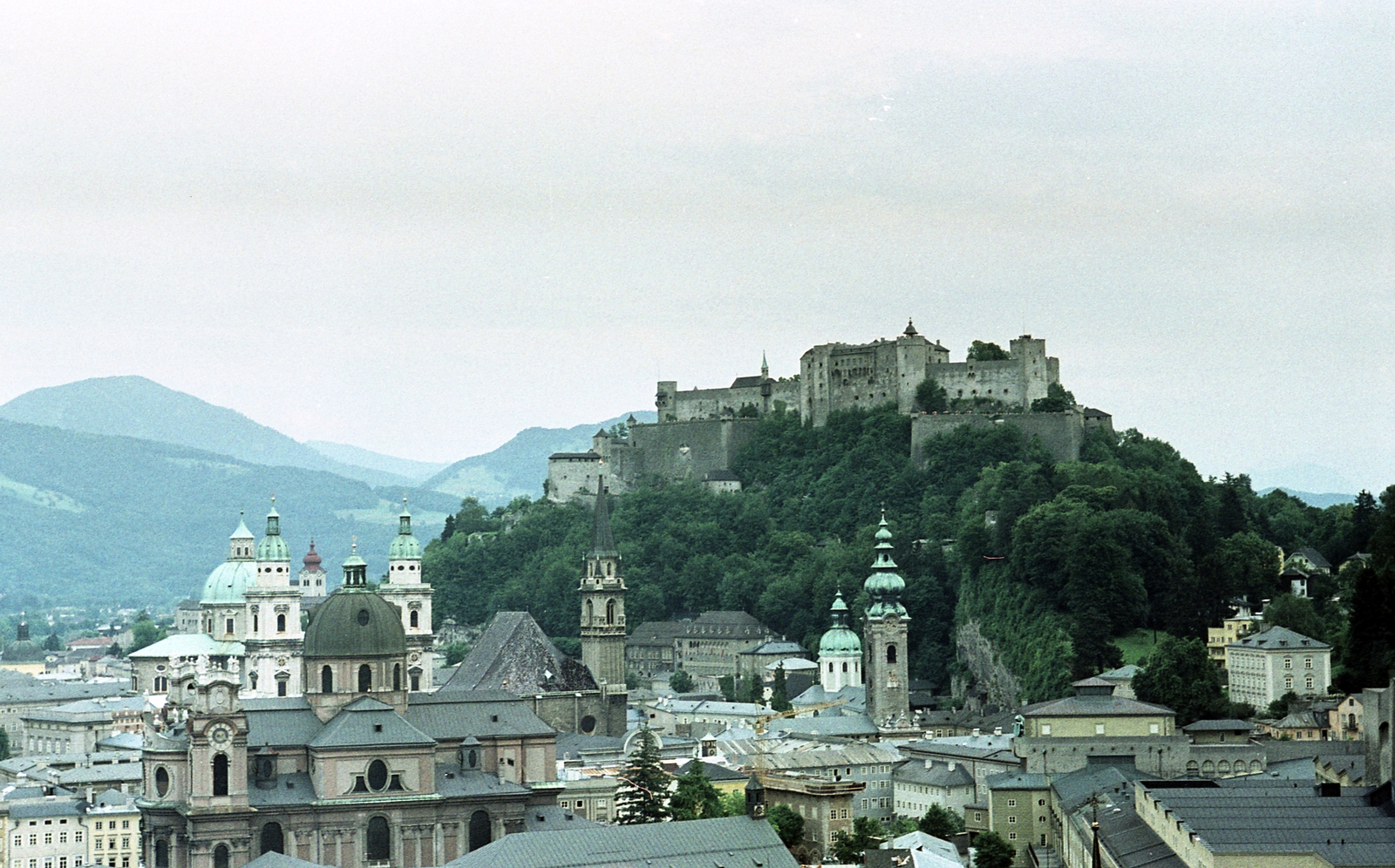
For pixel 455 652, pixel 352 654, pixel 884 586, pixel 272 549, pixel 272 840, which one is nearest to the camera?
pixel 272 840

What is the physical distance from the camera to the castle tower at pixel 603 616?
12031cm

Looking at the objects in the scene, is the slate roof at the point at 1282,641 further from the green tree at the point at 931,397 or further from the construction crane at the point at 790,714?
the green tree at the point at 931,397

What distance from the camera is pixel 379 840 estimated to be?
293 ft

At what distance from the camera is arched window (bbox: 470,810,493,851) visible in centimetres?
9112

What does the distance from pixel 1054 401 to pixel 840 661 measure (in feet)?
92.4

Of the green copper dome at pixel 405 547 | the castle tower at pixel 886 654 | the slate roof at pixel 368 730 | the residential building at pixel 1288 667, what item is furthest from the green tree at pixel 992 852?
the green copper dome at pixel 405 547

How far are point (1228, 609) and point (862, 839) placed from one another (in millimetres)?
40584

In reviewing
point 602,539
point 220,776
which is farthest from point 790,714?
point 220,776

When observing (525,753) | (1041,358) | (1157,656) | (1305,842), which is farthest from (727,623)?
(1305,842)

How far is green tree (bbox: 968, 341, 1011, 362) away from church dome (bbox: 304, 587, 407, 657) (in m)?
77.1

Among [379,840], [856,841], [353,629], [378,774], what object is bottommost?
[856,841]

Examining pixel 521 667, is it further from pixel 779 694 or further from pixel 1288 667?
pixel 1288 667

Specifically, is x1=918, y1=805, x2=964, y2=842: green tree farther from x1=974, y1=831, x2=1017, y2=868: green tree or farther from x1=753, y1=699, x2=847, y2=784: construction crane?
x1=753, y1=699, x2=847, y2=784: construction crane

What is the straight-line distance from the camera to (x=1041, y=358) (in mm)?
162750
